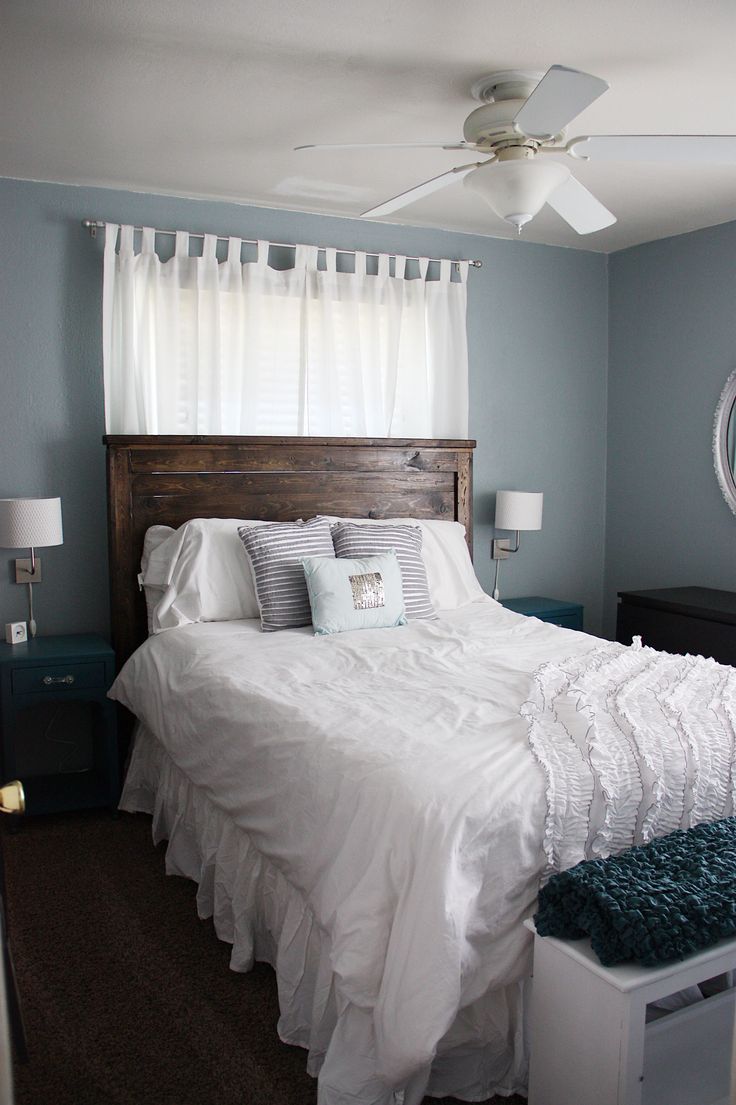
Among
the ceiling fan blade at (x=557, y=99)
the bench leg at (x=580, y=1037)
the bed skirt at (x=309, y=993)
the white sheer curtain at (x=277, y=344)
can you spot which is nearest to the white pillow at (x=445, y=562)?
the white sheer curtain at (x=277, y=344)

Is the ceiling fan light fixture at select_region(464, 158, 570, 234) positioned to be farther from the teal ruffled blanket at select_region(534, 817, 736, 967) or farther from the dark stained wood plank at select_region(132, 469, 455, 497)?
the teal ruffled blanket at select_region(534, 817, 736, 967)

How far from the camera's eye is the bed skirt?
69.0 inches

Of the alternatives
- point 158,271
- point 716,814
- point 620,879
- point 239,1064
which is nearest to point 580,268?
point 158,271

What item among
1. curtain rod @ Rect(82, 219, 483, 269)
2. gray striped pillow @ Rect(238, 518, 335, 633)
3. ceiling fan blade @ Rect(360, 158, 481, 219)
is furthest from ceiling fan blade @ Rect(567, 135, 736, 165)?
curtain rod @ Rect(82, 219, 483, 269)

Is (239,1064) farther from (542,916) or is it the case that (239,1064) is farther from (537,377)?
(537,377)

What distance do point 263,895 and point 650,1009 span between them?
101cm

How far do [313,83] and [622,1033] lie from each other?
8.27 ft

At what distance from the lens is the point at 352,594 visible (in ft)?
10.6

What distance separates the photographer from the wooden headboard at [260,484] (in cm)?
357

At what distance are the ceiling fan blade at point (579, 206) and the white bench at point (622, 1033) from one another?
81.6 inches

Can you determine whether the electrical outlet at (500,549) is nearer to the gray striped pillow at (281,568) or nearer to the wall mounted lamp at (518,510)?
the wall mounted lamp at (518,510)

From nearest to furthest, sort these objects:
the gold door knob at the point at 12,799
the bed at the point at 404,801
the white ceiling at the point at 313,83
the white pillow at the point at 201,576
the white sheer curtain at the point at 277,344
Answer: the gold door knob at the point at 12,799, the bed at the point at 404,801, the white ceiling at the point at 313,83, the white pillow at the point at 201,576, the white sheer curtain at the point at 277,344

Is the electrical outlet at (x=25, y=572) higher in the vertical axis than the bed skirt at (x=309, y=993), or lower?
higher

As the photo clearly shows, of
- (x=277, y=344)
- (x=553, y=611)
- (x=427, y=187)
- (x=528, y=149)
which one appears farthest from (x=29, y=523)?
(x=553, y=611)
